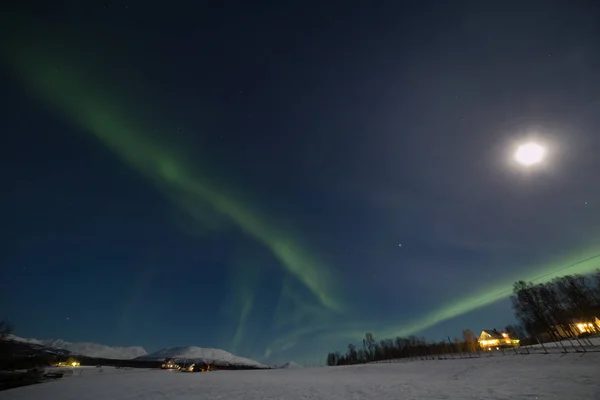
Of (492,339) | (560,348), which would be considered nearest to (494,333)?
(492,339)

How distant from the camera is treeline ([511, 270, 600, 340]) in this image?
80.6m

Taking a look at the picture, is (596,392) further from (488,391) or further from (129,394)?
(129,394)

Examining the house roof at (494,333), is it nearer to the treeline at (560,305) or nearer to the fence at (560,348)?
the treeline at (560,305)

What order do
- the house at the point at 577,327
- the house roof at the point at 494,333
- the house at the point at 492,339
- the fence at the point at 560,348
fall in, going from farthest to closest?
the house roof at the point at 494,333
the house at the point at 492,339
the house at the point at 577,327
the fence at the point at 560,348

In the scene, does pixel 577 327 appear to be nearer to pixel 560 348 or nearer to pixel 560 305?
pixel 560 305

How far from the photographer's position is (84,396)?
24969 mm

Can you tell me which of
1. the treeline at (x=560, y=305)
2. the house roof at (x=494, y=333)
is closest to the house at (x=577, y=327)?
the treeline at (x=560, y=305)

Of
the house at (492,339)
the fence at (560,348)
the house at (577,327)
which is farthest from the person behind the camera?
the house at (492,339)

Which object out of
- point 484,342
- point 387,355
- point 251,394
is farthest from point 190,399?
point 387,355

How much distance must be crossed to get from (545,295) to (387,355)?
117 m

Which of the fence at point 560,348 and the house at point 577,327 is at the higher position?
the house at point 577,327

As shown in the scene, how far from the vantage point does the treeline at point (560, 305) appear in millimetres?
80625

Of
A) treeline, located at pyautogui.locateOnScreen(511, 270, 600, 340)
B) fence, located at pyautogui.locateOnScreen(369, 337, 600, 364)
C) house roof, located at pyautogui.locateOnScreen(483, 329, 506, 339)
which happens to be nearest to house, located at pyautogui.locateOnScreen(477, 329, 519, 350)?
house roof, located at pyautogui.locateOnScreen(483, 329, 506, 339)

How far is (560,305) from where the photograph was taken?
83.7 meters
